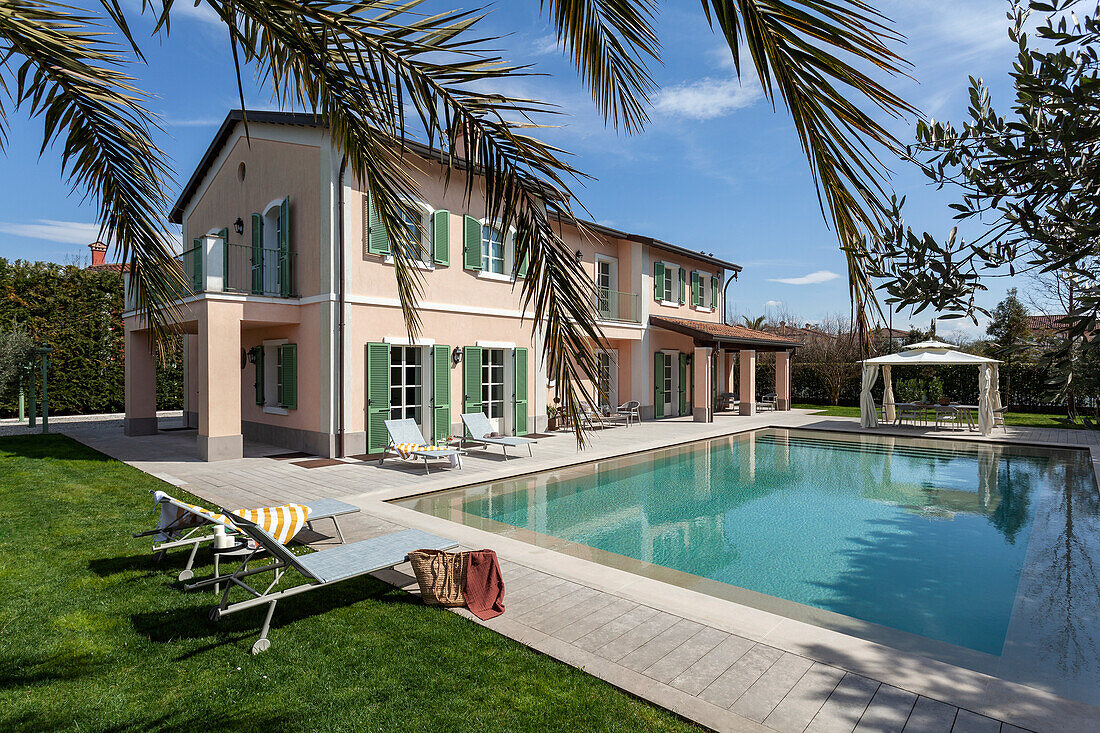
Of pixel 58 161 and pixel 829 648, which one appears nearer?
pixel 58 161

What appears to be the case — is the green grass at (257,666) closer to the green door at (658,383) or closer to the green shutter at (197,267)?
the green shutter at (197,267)

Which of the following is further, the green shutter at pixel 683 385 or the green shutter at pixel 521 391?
the green shutter at pixel 683 385

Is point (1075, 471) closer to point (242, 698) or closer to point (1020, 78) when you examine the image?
point (1020, 78)

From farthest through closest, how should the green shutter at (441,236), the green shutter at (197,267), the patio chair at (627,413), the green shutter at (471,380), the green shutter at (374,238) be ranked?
the patio chair at (627,413)
the green shutter at (471,380)
the green shutter at (441,236)
the green shutter at (374,238)
the green shutter at (197,267)

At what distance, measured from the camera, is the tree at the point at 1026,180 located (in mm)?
2301

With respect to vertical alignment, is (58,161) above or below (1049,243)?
above

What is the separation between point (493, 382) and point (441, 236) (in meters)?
3.84

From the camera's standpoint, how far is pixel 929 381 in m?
24.4

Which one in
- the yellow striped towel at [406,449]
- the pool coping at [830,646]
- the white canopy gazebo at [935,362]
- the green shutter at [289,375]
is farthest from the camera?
the white canopy gazebo at [935,362]

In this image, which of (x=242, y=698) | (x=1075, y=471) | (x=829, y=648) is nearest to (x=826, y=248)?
(x=829, y=648)

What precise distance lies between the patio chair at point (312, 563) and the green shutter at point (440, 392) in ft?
25.2

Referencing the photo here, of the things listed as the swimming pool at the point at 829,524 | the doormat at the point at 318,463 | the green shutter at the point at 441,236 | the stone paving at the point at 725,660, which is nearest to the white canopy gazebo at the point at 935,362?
the swimming pool at the point at 829,524

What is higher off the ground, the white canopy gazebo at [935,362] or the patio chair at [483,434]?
the white canopy gazebo at [935,362]

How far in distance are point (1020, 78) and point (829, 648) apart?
10.9 feet
